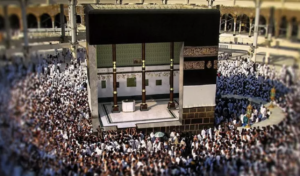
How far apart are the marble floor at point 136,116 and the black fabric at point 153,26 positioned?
2.84 metres

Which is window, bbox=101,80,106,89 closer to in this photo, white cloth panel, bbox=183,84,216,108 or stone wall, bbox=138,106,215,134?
stone wall, bbox=138,106,215,134

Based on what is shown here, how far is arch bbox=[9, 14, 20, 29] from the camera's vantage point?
5.93 m

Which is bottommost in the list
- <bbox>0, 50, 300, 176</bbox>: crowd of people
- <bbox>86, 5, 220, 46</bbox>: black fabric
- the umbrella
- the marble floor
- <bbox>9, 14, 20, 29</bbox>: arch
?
the umbrella

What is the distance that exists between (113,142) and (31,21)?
4.37 meters

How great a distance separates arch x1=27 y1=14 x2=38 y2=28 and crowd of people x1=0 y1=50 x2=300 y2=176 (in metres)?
0.78

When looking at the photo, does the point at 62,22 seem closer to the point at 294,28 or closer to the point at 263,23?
the point at 263,23

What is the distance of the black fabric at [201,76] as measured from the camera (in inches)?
442

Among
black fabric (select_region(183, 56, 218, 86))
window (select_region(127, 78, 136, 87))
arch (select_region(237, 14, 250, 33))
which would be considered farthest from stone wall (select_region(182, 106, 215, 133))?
arch (select_region(237, 14, 250, 33))

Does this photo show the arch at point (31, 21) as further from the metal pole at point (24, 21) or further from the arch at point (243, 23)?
the arch at point (243, 23)

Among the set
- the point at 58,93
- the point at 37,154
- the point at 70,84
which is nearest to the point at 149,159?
the point at 37,154

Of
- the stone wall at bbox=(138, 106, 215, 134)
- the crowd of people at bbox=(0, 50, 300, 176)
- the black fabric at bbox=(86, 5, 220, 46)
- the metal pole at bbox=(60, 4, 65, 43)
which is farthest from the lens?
the metal pole at bbox=(60, 4, 65, 43)

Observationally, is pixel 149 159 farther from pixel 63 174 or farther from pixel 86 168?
pixel 63 174

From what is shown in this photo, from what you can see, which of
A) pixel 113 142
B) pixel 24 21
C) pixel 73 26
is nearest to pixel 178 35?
pixel 113 142

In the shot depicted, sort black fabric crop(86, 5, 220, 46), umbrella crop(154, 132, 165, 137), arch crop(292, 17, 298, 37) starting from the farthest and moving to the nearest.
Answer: umbrella crop(154, 132, 165, 137) < black fabric crop(86, 5, 220, 46) < arch crop(292, 17, 298, 37)
